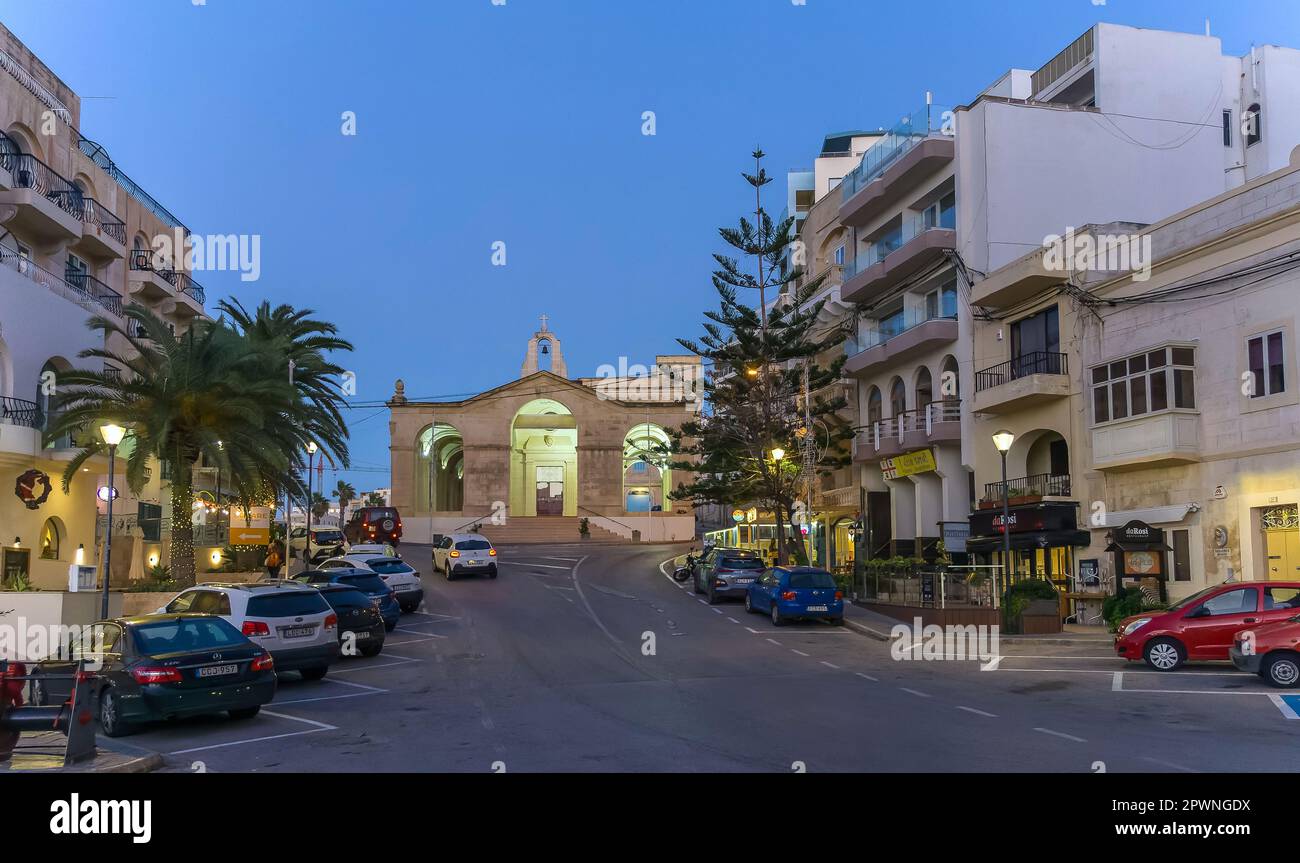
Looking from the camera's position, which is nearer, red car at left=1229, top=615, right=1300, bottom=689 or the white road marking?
the white road marking

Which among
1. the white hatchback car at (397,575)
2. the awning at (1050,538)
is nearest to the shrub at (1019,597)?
the awning at (1050,538)

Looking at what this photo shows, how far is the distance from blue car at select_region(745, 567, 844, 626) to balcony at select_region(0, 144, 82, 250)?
22.6 m

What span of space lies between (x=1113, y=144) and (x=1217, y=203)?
12856mm

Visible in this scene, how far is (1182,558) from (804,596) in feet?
28.9

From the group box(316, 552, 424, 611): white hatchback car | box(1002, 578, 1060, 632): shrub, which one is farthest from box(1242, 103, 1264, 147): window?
box(316, 552, 424, 611): white hatchback car

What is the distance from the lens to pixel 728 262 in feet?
150

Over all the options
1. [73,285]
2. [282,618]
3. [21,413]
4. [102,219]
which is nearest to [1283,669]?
[282,618]

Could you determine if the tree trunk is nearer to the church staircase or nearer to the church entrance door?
the church staircase

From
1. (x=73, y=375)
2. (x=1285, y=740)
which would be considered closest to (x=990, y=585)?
(x=1285, y=740)

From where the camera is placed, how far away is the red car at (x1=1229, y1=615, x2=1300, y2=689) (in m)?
16.0

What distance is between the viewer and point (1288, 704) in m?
14.4

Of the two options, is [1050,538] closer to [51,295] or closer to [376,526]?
[51,295]
